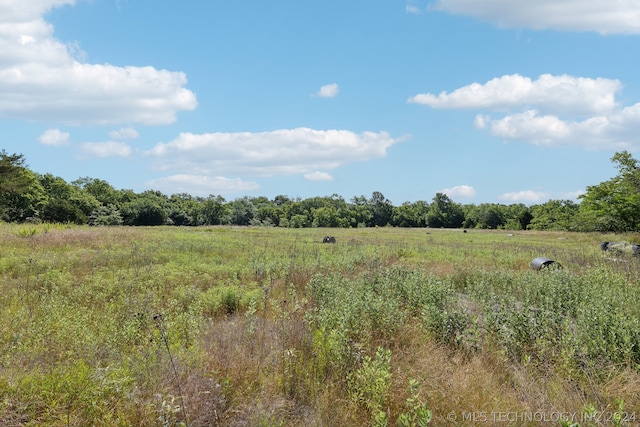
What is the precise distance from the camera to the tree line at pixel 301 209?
48531mm

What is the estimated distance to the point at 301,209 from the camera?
473 ft

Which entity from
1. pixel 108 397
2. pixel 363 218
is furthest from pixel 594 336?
pixel 363 218

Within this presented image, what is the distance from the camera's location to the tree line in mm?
48531

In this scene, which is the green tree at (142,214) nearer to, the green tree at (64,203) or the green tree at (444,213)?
the green tree at (64,203)

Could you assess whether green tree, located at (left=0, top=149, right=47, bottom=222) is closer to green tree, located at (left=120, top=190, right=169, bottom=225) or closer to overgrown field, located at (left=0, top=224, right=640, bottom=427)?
green tree, located at (left=120, top=190, right=169, bottom=225)

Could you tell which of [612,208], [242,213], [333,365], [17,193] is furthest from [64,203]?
[612,208]

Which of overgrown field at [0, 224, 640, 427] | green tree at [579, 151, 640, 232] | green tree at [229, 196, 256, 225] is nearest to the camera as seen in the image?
overgrown field at [0, 224, 640, 427]

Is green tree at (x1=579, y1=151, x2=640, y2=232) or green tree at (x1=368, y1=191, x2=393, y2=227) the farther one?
green tree at (x1=368, y1=191, x2=393, y2=227)

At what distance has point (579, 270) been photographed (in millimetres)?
14445

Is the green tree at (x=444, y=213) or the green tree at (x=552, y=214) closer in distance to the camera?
the green tree at (x=552, y=214)

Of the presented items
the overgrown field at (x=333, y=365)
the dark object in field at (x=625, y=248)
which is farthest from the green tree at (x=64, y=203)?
the dark object in field at (x=625, y=248)

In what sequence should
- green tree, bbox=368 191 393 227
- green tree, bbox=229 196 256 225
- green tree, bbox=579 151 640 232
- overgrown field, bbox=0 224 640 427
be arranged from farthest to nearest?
green tree, bbox=368 191 393 227 → green tree, bbox=229 196 256 225 → green tree, bbox=579 151 640 232 → overgrown field, bbox=0 224 640 427

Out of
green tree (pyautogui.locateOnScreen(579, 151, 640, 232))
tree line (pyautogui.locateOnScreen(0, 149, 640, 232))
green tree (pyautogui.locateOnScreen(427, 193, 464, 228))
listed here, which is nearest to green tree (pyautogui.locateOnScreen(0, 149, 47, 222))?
tree line (pyautogui.locateOnScreen(0, 149, 640, 232))

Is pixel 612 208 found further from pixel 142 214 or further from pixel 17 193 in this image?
pixel 142 214
